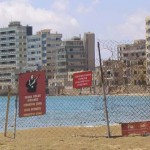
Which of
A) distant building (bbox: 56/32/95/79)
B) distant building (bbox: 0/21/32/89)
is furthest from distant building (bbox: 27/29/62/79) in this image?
distant building (bbox: 56/32/95/79)

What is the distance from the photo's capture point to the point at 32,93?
41.2 ft

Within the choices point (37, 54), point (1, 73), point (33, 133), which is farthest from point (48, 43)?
point (33, 133)

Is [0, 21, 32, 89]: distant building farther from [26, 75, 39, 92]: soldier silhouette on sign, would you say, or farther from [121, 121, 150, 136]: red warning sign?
[26, 75, 39, 92]: soldier silhouette on sign

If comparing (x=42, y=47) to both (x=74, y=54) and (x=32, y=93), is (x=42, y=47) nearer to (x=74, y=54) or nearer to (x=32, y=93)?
(x=74, y=54)

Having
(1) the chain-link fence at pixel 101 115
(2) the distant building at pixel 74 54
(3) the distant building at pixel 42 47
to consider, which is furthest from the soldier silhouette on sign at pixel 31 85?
(3) the distant building at pixel 42 47

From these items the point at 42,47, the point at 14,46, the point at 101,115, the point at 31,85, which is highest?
the point at 14,46

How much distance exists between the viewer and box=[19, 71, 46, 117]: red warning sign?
12.5 metres

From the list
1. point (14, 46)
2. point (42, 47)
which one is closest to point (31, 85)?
point (42, 47)

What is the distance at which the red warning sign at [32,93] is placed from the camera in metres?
12.5

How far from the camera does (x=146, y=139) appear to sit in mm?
11969

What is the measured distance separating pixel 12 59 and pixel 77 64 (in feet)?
92.7

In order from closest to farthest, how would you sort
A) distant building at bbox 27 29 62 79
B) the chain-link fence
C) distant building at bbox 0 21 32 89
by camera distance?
the chain-link fence → distant building at bbox 27 29 62 79 → distant building at bbox 0 21 32 89

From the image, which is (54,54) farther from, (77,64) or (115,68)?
(115,68)

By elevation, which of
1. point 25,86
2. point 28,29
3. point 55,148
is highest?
point 28,29
